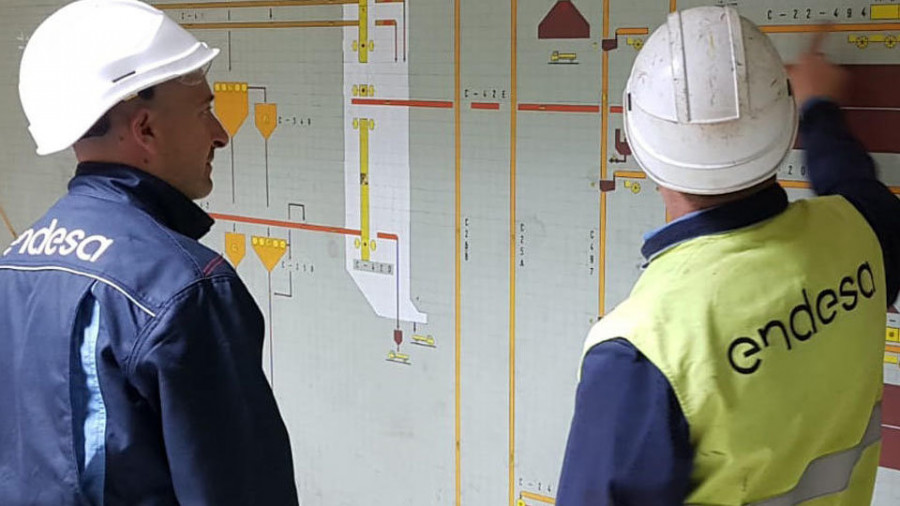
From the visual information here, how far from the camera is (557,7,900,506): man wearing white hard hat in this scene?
4.37 ft

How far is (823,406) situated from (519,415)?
3.80 feet

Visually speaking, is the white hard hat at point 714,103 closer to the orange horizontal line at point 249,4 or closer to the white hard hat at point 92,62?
the white hard hat at point 92,62

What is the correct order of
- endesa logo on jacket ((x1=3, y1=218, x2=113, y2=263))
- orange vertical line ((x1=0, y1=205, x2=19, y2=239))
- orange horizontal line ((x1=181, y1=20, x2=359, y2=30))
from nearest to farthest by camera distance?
endesa logo on jacket ((x1=3, y1=218, x2=113, y2=263)) → orange horizontal line ((x1=181, y1=20, x2=359, y2=30)) → orange vertical line ((x1=0, y1=205, x2=19, y2=239))

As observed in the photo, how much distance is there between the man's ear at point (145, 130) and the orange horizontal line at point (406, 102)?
1073 mm

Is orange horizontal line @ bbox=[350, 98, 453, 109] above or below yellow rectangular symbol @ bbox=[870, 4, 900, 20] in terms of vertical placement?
below

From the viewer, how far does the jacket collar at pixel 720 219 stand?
140 centimetres

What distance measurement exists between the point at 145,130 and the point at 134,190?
3.5 inches

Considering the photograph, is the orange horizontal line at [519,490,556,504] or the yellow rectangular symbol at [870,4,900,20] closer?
the yellow rectangular symbol at [870,4,900,20]

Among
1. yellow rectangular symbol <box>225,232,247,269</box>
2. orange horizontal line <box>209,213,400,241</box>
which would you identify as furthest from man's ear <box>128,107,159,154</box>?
yellow rectangular symbol <box>225,232,247,269</box>

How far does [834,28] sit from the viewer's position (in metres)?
1.98

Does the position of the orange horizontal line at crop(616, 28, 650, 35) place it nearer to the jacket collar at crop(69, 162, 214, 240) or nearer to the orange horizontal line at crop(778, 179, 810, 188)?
the orange horizontal line at crop(778, 179, 810, 188)

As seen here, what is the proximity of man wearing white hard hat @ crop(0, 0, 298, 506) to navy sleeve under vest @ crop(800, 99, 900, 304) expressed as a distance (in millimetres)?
940

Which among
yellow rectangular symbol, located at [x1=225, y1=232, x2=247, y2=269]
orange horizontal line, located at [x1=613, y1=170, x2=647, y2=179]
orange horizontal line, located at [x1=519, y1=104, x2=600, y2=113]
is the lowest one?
yellow rectangular symbol, located at [x1=225, y1=232, x2=247, y2=269]

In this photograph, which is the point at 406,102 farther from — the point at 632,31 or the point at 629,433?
the point at 629,433
